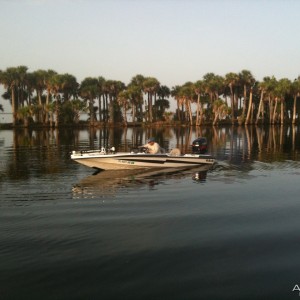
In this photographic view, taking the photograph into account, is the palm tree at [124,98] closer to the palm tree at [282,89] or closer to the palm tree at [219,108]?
the palm tree at [219,108]

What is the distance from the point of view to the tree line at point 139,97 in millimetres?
88562

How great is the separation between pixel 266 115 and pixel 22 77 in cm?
6924

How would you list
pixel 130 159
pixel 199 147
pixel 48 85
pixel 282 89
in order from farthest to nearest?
pixel 282 89, pixel 48 85, pixel 199 147, pixel 130 159

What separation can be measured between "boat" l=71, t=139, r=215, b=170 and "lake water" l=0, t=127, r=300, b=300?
2684 mm

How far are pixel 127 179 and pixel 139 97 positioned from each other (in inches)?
3206

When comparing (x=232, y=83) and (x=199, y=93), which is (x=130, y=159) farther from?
(x=232, y=83)

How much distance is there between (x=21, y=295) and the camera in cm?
706

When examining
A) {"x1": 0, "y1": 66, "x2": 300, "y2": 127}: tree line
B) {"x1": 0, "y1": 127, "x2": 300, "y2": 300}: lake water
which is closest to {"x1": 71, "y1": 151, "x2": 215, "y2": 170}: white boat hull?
{"x1": 0, "y1": 127, "x2": 300, "y2": 300}: lake water

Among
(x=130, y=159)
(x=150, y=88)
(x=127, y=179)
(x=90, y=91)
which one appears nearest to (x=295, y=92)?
(x=150, y=88)

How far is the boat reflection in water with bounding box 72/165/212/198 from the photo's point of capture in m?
16.3

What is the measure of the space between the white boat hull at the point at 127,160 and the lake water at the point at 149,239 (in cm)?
267

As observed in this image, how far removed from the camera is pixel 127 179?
1902cm

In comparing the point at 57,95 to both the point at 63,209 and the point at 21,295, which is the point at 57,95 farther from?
the point at 21,295

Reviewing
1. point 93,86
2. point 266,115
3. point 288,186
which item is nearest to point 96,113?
point 93,86
